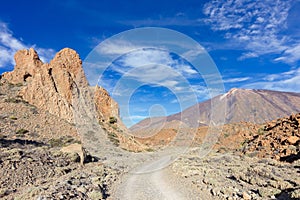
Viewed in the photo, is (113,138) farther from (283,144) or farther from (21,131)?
(283,144)

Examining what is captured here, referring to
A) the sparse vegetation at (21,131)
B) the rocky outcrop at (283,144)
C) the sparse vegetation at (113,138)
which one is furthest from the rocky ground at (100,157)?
the sparse vegetation at (113,138)

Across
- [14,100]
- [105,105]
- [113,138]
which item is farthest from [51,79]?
[113,138]

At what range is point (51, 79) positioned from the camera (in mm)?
39719

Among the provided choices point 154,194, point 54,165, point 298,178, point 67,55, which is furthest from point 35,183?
point 67,55

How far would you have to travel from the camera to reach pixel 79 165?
18.6m

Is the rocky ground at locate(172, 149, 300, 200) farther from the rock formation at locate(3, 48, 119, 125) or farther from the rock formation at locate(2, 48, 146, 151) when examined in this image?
the rock formation at locate(3, 48, 119, 125)

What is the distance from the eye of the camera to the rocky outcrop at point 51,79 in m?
37.3

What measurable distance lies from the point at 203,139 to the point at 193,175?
40657 mm

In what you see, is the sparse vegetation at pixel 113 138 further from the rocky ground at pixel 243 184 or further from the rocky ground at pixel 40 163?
→ the rocky ground at pixel 243 184

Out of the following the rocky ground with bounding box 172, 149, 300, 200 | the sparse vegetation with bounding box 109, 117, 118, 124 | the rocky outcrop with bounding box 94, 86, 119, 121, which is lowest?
the rocky ground with bounding box 172, 149, 300, 200

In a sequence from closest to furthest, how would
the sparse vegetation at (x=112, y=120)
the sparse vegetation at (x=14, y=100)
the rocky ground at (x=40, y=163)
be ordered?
1. the rocky ground at (x=40, y=163)
2. the sparse vegetation at (x=14, y=100)
3. the sparse vegetation at (x=112, y=120)

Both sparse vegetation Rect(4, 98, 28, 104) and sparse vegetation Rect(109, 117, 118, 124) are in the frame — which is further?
sparse vegetation Rect(109, 117, 118, 124)

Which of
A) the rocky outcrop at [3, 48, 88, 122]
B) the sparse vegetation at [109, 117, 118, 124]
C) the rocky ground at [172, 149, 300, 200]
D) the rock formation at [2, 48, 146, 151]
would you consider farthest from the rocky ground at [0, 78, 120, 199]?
the sparse vegetation at [109, 117, 118, 124]

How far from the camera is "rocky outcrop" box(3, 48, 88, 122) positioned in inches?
1470
